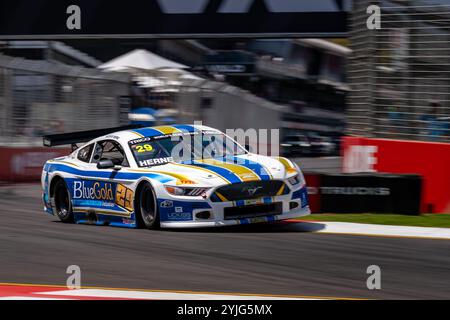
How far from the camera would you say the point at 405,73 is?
13922 mm

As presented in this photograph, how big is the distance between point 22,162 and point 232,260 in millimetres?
13385

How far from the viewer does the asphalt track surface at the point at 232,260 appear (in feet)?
22.1

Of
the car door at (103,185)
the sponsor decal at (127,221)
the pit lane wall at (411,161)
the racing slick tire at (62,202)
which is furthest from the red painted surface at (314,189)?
the racing slick tire at (62,202)

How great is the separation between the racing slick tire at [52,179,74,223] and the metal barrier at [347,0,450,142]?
5.06 meters

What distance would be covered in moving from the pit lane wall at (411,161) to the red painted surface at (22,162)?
28.1 feet

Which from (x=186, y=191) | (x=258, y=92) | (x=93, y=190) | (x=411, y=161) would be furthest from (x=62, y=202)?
(x=258, y=92)

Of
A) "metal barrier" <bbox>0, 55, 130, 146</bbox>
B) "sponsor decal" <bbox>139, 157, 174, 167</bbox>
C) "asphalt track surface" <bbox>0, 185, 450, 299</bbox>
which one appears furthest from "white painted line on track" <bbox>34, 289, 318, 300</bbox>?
"metal barrier" <bbox>0, 55, 130, 146</bbox>

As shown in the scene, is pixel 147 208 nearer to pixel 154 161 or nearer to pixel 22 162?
pixel 154 161

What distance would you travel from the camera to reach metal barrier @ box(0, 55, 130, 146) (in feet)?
67.4

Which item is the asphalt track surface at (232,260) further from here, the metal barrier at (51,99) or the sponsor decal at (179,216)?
the metal barrier at (51,99)

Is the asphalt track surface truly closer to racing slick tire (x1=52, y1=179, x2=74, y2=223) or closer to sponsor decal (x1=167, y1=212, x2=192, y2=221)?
sponsor decal (x1=167, y1=212, x2=192, y2=221)

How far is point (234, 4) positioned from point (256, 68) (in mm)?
19948
